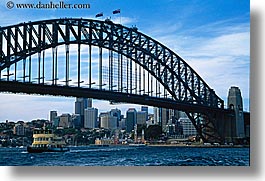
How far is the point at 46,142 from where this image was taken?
32.2 ft

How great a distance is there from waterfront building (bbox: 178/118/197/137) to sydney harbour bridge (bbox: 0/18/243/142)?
83 millimetres

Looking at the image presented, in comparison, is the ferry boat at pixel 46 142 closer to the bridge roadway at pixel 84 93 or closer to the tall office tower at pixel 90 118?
the tall office tower at pixel 90 118

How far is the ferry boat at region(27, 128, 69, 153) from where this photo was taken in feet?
31.7

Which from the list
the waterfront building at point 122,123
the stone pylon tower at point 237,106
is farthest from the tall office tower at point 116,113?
the stone pylon tower at point 237,106

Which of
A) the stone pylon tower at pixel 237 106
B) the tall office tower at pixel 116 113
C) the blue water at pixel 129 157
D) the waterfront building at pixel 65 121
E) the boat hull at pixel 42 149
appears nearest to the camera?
the blue water at pixel 129 157

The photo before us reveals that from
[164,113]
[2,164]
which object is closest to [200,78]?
[164,113]

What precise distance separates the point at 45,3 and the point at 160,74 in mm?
2959

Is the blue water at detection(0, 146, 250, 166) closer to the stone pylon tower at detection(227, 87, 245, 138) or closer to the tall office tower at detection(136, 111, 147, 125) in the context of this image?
A: the stone pylon tower at detection(227, 87, 245, 138)

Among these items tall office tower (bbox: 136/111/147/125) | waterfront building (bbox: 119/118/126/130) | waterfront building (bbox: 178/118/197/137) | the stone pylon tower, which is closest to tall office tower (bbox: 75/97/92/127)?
waterfront building (bbox: 119/118/126/130)

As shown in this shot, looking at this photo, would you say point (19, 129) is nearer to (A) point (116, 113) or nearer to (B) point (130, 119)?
(A) point (116, 113)

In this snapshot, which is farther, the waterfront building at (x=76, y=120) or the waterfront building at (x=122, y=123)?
the waterfront building at (x=122, y=123)

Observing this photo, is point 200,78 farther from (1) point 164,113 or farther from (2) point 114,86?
(2) point 114,86

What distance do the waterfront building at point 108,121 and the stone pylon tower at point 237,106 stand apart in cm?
165

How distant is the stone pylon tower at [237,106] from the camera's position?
936 centimetres
